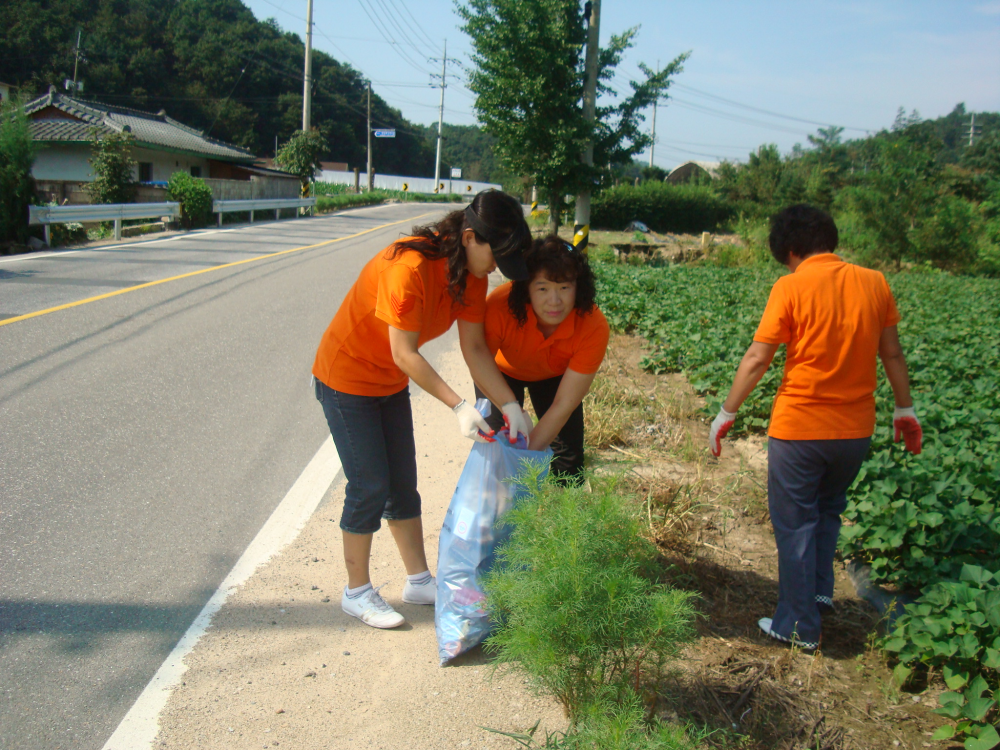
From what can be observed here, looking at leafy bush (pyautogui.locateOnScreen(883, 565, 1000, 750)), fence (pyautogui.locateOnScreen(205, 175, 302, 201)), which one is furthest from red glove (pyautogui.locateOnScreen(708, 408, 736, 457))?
fence (pyautogui.locateOnScreen(205, 175, 302, 201))

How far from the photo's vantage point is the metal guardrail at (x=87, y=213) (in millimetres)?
13499

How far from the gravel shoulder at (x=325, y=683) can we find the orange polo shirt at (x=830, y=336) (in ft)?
5.27

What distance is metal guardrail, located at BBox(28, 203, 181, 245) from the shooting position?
13499mm

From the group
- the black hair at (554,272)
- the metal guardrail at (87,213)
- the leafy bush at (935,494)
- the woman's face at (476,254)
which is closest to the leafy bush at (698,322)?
the leafy bush at (935,494)

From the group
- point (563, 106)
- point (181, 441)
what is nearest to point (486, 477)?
point (181, 441)

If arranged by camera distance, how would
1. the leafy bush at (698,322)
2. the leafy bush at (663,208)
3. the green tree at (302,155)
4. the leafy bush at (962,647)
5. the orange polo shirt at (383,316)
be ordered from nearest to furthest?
the leafy bush at (962,647), the orange polo shirt at (383,316), the leafy bush at (698,322), the green tree at (302,155), the leafy bush at (663,208)

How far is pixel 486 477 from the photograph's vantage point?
113 inches

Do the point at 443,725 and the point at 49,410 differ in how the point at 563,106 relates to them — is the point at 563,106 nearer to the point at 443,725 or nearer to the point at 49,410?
the point at 49,410

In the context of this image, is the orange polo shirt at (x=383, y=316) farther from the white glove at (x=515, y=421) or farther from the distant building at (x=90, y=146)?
the distant building at (x=90, y=146)

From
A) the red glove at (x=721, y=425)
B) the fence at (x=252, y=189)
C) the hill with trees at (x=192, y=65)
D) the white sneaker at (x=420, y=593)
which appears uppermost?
the hill with trees at (x=192, y=65)

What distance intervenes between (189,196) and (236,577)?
63.7 ft

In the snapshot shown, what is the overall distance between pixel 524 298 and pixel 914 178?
69.7 ft

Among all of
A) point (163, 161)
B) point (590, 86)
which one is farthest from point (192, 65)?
point (590, 86)

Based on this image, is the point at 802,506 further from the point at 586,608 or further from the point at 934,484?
the point at 586,608
